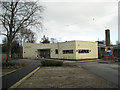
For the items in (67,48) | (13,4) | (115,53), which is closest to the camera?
(13,4)

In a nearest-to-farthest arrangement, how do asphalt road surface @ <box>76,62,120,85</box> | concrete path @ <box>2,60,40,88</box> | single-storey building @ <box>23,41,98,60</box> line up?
concrete path @ <box>2,60,40,88</box> → asphalt road surface @ <box>76,62,120,85</box> → single-storey building @ <box>23,41,98,60</box>

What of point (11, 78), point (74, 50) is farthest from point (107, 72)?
point (74, 50)

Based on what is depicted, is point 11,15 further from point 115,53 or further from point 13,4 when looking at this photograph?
point 115,53

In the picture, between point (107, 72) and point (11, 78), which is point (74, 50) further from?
point (11, 78)

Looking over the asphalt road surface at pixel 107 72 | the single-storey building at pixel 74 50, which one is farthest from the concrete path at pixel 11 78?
the single-storey building at pixel 74 50

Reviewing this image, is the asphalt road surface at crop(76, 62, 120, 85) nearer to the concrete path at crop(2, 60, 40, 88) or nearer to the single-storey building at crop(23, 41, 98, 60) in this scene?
the concrete path at crop(2, 60, 40, 88)

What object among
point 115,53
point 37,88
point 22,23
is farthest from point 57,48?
point 37,88

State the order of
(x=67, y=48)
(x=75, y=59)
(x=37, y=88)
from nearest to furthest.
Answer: (x=37, y=88) → (x=75, y=59) → (x=67, y=48)

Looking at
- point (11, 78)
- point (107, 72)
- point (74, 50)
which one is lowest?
point (107, 72)

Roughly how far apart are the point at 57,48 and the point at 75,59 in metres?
7.20

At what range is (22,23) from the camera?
15.6 meters

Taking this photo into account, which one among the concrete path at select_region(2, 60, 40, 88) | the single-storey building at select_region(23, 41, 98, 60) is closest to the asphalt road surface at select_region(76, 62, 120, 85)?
the concrete path at select_region(2, 60, 40, 88)

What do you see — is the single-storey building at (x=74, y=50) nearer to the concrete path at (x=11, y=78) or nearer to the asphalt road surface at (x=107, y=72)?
the asphalt road surface at (x=107, y=72)

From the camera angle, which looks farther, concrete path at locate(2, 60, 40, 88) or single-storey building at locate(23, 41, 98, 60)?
single-storey building at locate(23, 41, 98, 60)
